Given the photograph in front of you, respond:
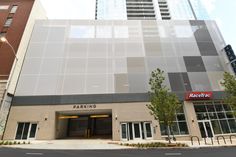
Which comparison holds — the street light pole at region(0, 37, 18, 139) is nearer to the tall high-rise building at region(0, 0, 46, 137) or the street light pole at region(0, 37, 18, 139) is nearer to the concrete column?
the tall high-rise building at region(0, 0, 46, 137)

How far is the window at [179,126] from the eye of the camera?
64.2 feet

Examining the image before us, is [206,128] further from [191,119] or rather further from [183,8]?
[183,8]

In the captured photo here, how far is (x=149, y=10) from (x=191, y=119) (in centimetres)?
7393

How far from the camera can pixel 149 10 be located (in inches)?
3164

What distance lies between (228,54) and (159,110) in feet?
55.3

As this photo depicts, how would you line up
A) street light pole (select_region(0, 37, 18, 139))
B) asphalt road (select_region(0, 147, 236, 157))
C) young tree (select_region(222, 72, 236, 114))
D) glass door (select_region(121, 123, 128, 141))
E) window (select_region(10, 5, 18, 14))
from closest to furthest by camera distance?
asphalt road (select_region(0, 147, 236, 157))
young tree (select_region(222, 72, 236, 114))
street light pole (select_region(0, 37, 18, 139))
glass door (select_region(121, 123, 128, 141))
window (select_region(10, 5, 18, 14))

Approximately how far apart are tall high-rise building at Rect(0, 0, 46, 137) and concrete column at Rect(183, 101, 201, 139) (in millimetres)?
23106

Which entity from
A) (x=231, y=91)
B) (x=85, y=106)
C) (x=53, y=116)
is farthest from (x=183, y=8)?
(x=53, y=116)

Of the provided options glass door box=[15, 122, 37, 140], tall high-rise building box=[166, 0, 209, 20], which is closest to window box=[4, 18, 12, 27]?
glass door box=[15, 122, 37, 140]

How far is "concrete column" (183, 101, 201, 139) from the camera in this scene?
19.2 metres

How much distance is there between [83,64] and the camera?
75.8 feet

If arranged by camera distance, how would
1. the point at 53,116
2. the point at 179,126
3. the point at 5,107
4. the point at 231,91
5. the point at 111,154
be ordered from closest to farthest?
the point at 111,154, the point at 231,91, the point at 5,107, the point at 53,116, the point at 179,126

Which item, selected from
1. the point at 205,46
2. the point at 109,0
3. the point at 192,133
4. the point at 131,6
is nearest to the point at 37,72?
the point at 192,133

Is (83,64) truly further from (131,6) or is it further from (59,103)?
(131,6)
